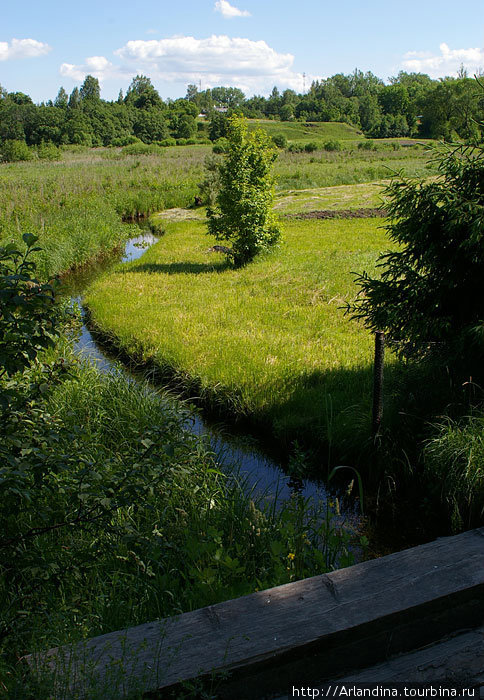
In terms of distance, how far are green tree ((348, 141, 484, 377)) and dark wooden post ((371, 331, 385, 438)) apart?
52 cm

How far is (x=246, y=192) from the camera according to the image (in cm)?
1346

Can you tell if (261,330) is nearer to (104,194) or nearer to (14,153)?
(104,194)

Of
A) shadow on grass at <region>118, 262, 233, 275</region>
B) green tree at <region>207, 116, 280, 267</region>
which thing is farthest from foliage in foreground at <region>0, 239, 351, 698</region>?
green tree at <region>207, 116, 280, 267</region>

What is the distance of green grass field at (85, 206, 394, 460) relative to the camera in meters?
6.73

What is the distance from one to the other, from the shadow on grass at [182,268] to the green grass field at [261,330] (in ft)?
0.09

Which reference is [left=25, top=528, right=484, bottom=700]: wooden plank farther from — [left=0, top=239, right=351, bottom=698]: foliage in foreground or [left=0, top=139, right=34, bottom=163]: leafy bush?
[left=0, top=139, right=34, bottom=163]: leafy bush

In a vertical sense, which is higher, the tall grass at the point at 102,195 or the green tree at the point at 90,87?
the green tree at the point at 90,87

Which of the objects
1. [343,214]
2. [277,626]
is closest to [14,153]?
[343,214]

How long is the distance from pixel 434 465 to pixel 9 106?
107 m

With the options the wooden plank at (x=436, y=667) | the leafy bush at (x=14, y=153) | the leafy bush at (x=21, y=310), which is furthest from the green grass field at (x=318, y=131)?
the wooden plank at (x=436, y=667)

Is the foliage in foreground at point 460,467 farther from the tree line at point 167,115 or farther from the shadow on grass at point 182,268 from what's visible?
the tree line at point 167,115

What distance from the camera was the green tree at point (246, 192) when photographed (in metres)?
13.5

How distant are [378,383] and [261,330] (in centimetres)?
431

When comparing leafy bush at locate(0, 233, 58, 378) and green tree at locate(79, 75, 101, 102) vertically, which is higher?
green tree at locate(79, 75, 101, 102)
